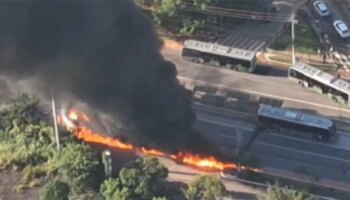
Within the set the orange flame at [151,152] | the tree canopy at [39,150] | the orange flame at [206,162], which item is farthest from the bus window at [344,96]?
the tree canopy at [39,150]

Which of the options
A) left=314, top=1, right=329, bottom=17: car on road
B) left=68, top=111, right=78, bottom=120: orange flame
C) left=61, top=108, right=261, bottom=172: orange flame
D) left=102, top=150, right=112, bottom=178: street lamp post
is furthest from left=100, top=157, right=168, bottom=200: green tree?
left=314, top=1, right=329, bottom=17: car on road

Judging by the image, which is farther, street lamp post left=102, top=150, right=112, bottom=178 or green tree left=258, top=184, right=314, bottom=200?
street lamp post left=102, top=150, right=112, bottom=178

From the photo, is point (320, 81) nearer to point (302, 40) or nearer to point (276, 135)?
point (276, 135)

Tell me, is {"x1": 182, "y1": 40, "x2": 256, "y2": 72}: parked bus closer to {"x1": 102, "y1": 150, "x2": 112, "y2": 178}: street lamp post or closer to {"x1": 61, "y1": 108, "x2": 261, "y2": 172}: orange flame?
{"x1": 61, "y1": 108, "x2": 261, "y2": 172}: orange flame

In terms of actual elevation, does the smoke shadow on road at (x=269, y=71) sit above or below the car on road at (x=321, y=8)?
below

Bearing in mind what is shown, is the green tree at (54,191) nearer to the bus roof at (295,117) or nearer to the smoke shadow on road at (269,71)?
the bus roof at (295,117)

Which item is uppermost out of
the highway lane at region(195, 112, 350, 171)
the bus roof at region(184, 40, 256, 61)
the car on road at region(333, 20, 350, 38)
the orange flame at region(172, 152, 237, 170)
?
the car on road at region(333, 20, 350, 38)

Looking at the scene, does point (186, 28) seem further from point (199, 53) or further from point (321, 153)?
point (321, 153)

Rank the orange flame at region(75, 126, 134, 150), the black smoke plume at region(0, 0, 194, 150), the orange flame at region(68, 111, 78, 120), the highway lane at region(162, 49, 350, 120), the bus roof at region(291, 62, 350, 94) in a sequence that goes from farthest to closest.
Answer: the highway lane at region(162, 49, 350, 120) → the bus roof at region(291, 62, 350, 94) → the orange flame at region(68, 111, 78, 120) → the orange flame at region(75, 126, 134, 150) → the black smoke plume at region(0, 0, 194, 150)
